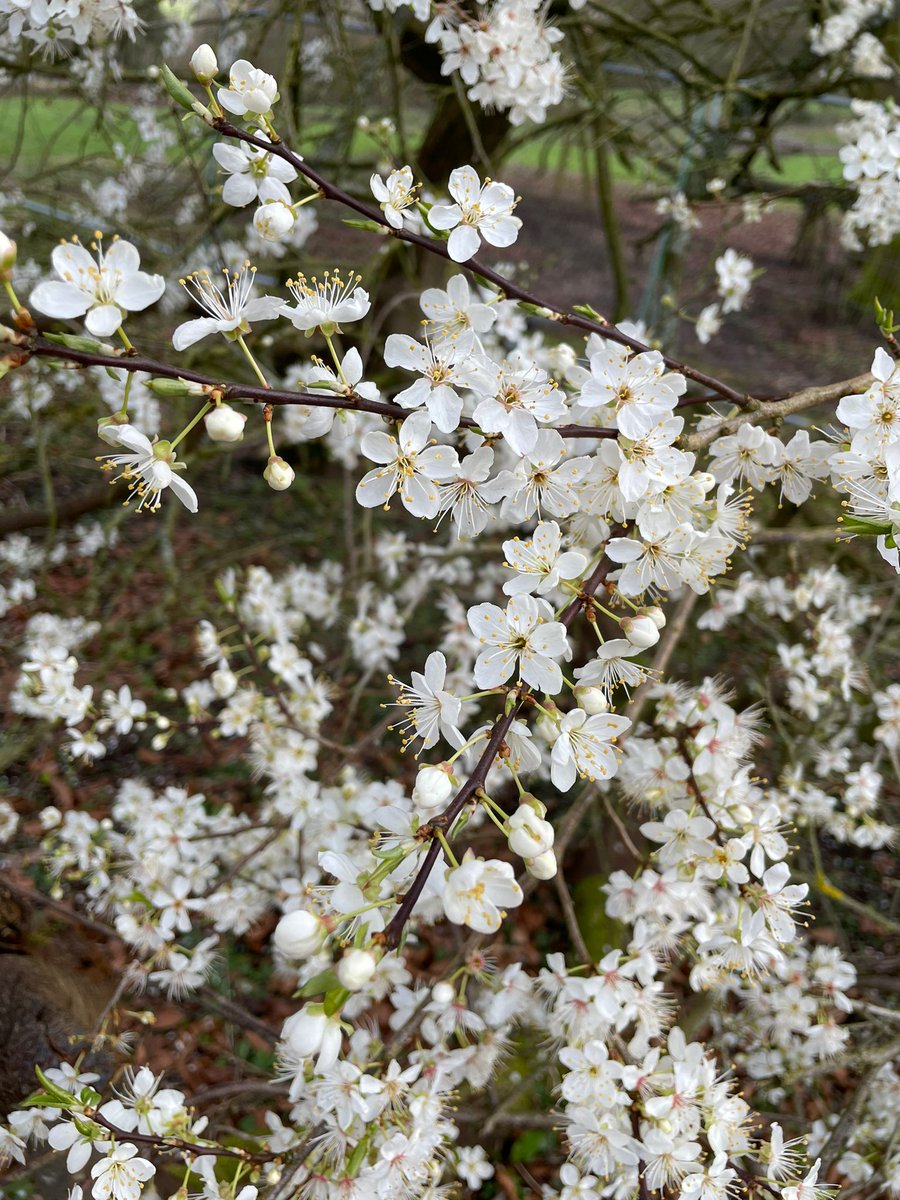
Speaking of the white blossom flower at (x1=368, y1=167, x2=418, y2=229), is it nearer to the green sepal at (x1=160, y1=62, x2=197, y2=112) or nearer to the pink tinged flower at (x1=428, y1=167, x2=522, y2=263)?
the pink tinged flower at (x1=428, y1=167, x2=522, y2=263)

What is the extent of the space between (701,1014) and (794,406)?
1.88 m

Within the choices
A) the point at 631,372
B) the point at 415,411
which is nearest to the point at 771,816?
the point at 631,372

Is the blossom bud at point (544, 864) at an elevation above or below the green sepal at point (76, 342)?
below

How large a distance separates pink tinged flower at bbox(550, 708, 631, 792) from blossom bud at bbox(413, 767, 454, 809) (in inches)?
5.4

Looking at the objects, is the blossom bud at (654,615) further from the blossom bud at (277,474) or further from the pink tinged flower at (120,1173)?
the pink tinged flower at (120,1173)

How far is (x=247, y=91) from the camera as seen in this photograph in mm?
982

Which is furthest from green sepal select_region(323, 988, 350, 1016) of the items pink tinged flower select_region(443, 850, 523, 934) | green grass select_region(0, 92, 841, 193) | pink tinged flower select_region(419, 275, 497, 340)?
green grass select_region(0, 92, 841, 193)

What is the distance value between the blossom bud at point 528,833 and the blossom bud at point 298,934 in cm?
23

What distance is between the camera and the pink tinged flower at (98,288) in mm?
855

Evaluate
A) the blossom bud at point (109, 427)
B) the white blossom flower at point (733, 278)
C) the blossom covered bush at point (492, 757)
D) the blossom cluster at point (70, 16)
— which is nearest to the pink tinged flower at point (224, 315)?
the blossom covered bush at point (492, 757)

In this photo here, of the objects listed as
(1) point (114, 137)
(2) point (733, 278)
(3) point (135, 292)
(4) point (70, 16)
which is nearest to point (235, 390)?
(3) point (135, 292)

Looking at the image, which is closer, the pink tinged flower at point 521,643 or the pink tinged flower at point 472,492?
the pink tinged flower at point 521,643

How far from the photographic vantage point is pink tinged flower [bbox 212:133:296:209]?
3.41ft

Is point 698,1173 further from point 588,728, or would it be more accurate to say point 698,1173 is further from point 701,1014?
point 701,1014
